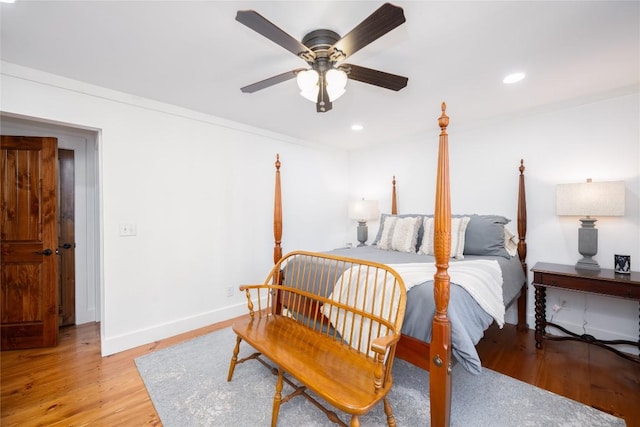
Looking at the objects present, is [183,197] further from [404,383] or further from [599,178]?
[599,178]

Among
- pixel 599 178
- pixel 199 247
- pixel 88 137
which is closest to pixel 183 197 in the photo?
pixel 199 247

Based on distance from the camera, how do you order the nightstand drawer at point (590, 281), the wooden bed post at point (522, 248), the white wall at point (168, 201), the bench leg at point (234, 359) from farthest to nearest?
the wooden bed post at point (522, 248) → the white wall at point (168, 201) → the nightstand drawer at point (590, 281) → the bench leg at point (234, 359)

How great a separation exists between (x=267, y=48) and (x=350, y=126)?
180cm

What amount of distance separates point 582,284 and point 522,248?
665mm

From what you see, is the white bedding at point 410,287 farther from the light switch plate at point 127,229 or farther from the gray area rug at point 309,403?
the light switch plate at point 127,229

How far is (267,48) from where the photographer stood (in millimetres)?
1854

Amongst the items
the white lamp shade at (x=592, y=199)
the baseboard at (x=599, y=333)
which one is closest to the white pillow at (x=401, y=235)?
the white lamp shade at (x=592, y=199)

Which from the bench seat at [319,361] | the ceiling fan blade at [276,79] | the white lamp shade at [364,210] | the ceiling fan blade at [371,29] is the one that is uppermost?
the ceiling fan blade at [371,29]

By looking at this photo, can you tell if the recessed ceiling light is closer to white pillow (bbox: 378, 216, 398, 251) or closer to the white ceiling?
the white ceiling

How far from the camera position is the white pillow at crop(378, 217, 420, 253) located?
2986mm

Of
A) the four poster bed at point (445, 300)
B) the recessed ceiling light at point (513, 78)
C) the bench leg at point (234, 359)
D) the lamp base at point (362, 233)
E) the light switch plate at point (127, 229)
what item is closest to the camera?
the four poster bed at point (445, 300)

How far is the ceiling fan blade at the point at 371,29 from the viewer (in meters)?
1.19

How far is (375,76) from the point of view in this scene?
1.75m

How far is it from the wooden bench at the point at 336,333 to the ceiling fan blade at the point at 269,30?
1.31 metres
